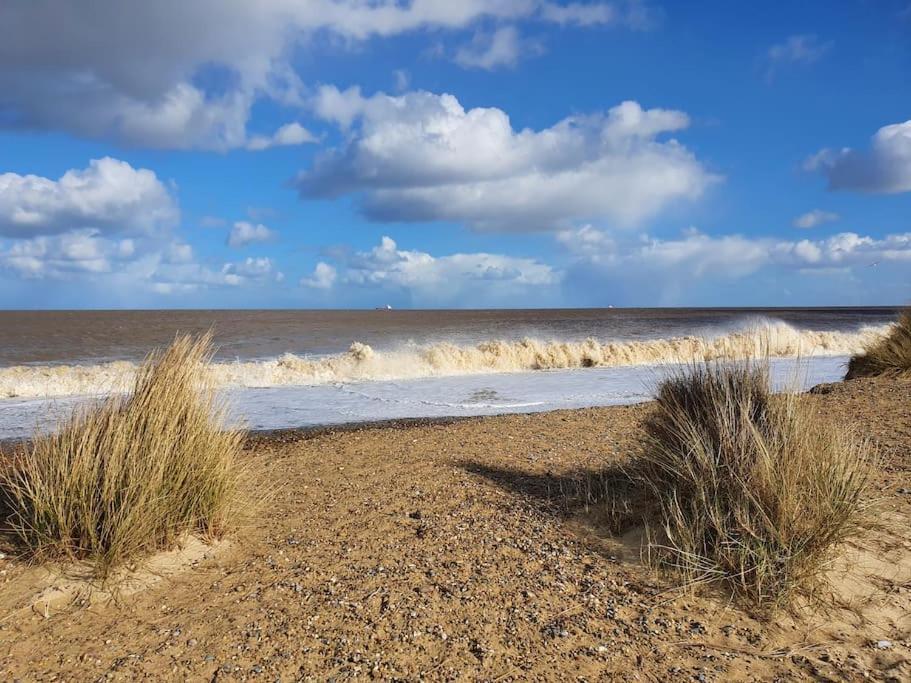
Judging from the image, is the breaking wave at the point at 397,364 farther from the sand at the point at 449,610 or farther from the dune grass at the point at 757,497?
the sand at the point at 449,610

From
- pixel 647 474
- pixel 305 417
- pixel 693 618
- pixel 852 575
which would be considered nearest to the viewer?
pixel 693 618

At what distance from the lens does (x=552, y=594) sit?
400cm

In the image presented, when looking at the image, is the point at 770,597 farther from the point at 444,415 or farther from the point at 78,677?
the point at 444,415

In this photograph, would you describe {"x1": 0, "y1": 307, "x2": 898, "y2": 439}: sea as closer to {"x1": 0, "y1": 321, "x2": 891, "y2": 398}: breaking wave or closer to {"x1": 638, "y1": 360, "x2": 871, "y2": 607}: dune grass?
{"x1": 0, "y1": 321, "x2": 891, "y2": 398}: breaking wave

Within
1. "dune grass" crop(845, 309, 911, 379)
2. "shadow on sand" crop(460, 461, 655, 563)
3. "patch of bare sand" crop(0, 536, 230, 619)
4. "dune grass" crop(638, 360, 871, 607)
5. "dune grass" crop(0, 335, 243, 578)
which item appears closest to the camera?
"patch of bare sand" crop(0, 536, 230, 619)

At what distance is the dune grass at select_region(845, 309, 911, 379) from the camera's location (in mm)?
11578

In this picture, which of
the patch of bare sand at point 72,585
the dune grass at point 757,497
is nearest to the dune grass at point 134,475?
the patch of bare sand at point 72,585

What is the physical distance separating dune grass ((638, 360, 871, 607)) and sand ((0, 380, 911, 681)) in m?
0.20

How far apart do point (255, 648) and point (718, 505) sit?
9.65 feet

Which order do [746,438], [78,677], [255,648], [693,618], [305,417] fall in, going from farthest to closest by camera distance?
[305,417], [746,438], [693,618], [255,648], [78,677]

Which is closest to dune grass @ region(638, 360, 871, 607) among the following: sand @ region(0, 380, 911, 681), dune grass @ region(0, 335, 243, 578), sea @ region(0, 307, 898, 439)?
sand @ region(0, 380, 911, 681)

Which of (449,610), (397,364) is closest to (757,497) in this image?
(449,610)

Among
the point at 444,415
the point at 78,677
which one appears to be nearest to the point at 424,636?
the point at 78,677

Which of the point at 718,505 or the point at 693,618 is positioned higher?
the point at 718,505
